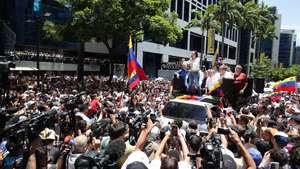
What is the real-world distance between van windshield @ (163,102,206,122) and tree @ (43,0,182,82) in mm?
17645

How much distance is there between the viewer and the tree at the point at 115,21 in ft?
88.8

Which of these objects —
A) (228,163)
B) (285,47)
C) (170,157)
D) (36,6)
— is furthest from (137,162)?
(285,47)

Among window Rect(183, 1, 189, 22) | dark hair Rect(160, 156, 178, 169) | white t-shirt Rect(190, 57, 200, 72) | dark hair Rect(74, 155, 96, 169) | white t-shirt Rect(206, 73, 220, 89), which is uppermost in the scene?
window Rect(183, 1, 189, 22)

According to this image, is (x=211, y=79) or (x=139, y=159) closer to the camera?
(x=139, y=159)

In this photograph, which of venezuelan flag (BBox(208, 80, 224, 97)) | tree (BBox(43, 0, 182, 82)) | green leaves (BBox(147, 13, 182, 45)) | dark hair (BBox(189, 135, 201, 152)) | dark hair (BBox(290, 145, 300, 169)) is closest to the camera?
dark hair (BBox(189, 135, 201, 152))

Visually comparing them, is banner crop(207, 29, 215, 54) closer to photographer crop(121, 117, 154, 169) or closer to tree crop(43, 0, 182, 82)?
tree crop(43, 0, 182, 82)

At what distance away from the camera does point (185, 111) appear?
10047 mm

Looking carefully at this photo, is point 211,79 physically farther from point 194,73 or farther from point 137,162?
point 137,162

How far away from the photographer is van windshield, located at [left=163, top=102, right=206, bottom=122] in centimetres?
976

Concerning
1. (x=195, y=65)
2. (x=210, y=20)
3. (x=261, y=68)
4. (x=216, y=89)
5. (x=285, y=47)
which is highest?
(x=210, y=20)

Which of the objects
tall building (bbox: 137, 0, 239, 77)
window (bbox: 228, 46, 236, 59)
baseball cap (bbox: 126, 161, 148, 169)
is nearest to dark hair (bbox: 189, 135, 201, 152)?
baseball cap (bbox: 126, 161, 148, 169)

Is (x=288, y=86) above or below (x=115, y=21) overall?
below

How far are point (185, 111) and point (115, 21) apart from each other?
18.7 metres

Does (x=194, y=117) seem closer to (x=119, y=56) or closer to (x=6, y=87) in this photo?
(x=6, y=87)
